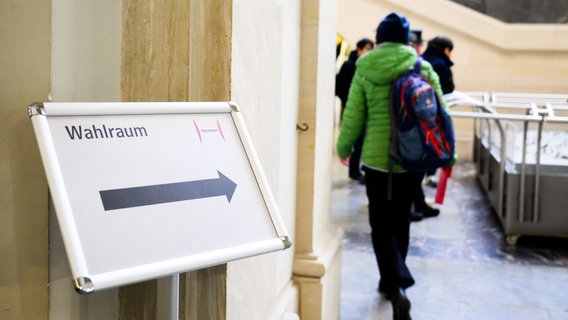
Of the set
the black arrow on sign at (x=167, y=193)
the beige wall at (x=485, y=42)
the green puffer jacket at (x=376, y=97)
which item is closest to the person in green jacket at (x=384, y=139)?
the green puffer jacket at (x=376, y=97)

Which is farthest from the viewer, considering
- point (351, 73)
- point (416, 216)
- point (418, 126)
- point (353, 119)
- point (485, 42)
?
point (485, 42)

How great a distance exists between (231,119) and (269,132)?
597 mm

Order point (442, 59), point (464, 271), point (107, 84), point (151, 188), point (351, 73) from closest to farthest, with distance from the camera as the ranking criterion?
point (151, 188) → point (107, 84) → point (464, 271) → point (442, 59) → point (351, 73)

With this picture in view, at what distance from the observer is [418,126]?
4059mm

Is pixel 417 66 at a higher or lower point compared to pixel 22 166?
higher

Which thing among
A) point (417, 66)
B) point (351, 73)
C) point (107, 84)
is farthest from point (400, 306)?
point (351, 73)

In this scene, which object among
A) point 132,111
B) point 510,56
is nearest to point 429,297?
point 132,111

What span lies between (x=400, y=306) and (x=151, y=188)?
106 inches

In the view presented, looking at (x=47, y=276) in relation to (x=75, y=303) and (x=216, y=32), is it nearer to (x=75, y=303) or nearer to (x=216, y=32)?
(x=75, y=303)

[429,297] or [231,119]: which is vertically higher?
[231,119]

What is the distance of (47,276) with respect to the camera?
6.98 ft

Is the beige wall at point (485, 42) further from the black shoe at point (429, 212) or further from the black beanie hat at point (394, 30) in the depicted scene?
the black beanie hat at point (394, 30)

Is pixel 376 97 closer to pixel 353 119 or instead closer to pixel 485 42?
pixel 353 119

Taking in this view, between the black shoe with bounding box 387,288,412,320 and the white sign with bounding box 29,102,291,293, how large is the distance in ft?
7.82
